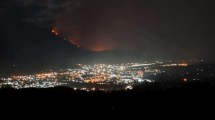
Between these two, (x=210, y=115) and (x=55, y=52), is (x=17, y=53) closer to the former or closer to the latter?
(x=55, y=52)

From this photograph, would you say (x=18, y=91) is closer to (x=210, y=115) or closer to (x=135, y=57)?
(x=210, y=115)

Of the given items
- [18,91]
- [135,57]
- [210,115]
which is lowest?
[210,115]

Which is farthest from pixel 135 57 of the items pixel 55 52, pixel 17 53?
pixel 17 53

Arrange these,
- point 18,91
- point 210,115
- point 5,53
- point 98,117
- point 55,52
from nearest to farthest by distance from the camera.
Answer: point 210,115, point 98,117, point 18,91, point 5,53, point 55,52

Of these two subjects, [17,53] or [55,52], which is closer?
[17,53]

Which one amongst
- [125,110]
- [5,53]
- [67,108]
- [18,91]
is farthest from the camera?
[5,53]

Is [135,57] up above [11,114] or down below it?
above
